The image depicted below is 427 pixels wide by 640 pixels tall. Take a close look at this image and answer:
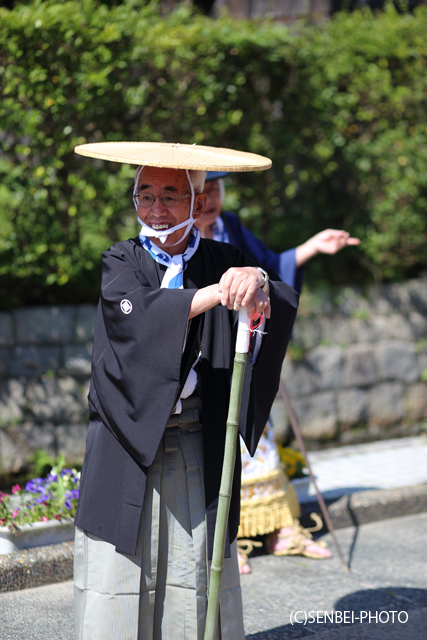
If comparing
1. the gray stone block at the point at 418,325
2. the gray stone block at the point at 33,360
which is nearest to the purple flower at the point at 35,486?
the gray stone block at the point at 33,360

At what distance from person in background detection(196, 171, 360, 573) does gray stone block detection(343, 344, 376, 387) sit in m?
2.68

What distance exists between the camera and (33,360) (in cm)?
524

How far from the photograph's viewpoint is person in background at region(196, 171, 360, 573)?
3865mm

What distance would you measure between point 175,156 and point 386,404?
206 inches

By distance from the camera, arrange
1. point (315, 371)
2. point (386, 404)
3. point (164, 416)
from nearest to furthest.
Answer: point (164, 416) → point (315, 371) → point (386, 404)

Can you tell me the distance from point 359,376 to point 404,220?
1604mm

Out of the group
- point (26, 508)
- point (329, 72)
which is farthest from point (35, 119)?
point (329, 72)

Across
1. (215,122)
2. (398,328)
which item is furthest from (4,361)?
(398,328)

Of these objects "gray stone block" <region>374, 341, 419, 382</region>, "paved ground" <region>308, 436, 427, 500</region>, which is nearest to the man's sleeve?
"paved ground" <region>308, 436, 427, 500</region>

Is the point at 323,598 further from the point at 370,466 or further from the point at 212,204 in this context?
the point at 370,466

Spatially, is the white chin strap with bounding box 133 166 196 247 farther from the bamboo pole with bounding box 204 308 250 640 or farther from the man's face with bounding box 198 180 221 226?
the man's face with bounding box 198 180 221 226

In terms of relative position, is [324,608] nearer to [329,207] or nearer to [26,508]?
[26,508]

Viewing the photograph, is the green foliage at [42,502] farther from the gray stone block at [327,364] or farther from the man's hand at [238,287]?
the gray stone block at [327,364]

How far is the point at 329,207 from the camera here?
22.8ft
